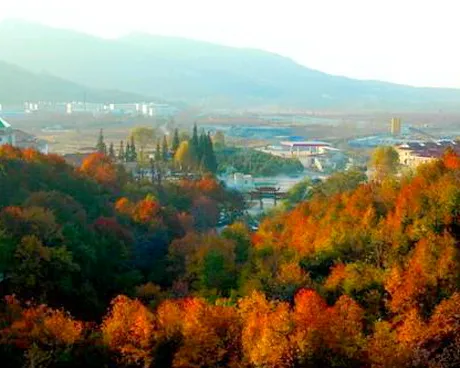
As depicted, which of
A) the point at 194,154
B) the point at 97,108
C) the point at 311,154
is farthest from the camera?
the point at 97,108

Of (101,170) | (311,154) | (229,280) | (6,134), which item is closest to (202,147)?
(101,170)

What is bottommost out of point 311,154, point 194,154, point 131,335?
point 311,154

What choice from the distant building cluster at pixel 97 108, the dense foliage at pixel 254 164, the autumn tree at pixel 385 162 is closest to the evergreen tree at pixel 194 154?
the dense foliage at pixel 254 164

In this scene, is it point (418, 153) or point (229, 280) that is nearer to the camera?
point (229, 280)

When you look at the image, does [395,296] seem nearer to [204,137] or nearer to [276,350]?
[276,350]

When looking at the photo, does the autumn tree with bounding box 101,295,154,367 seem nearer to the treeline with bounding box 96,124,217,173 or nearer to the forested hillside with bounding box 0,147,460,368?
the forested hillside with bounding box 0,147,460,368

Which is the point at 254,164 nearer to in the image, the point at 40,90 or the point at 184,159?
the point at 184,159
